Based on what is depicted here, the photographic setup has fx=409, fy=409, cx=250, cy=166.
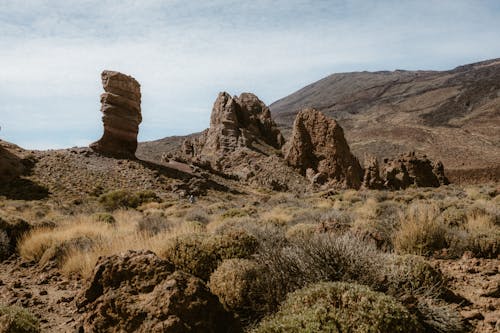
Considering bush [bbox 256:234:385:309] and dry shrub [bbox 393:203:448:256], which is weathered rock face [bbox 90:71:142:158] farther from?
bush [bbox 256:234:385:309]

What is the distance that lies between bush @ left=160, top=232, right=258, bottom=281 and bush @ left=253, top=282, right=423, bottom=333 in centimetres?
213

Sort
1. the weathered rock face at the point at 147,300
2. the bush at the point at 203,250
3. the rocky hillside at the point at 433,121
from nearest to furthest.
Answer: the weathered rock face at the point at 147,300, the bush at the point at 203,250, the rocky hillside at the point at 433,121

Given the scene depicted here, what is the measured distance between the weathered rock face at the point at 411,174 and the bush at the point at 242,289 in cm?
2841

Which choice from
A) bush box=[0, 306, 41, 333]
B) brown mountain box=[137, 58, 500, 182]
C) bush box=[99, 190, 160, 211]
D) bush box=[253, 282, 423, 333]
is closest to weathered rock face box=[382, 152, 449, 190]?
brown mountain box=[137, 58, 500, 182]

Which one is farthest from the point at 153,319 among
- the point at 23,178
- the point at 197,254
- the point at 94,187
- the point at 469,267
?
the point at 23,178

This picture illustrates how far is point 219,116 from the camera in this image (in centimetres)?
4381

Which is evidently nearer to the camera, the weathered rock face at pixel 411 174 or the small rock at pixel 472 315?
the small rock at pixel 472 315

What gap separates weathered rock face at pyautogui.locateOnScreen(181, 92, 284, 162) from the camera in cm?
4247

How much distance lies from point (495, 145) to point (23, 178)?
2612 inches

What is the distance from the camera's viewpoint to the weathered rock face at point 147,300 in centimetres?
375

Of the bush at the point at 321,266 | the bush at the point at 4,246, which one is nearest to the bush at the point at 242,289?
the bush at the point at 321,266

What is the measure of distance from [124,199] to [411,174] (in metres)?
21.6

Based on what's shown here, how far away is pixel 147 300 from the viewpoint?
392 cm

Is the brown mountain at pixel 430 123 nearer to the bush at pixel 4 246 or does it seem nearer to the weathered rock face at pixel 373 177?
the weathered rock face at pixel 373 177
